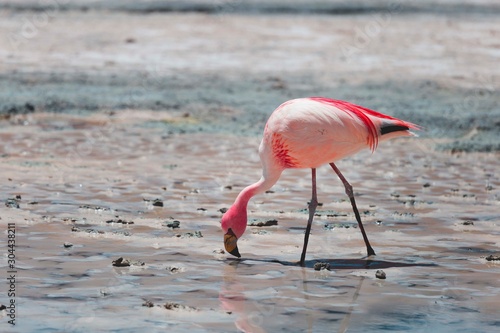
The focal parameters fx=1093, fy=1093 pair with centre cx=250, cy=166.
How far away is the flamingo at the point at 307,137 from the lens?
697 cm

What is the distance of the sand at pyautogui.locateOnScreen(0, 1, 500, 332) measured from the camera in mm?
5988

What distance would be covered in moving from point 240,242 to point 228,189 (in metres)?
2.05

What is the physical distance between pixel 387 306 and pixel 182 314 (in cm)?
114

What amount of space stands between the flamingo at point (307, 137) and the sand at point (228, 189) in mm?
355

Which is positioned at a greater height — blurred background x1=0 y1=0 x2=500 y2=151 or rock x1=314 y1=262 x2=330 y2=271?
rock x1=314 y1=262 x2=330 y2=271

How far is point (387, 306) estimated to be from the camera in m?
6.01

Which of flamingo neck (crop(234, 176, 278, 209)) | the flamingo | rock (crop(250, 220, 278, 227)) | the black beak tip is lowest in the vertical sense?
rock (crop(250, 220, 278, 227))

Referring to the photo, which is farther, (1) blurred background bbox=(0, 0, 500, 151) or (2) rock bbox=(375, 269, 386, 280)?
(1) blurred background bbox=(0, 0, 500, 151)

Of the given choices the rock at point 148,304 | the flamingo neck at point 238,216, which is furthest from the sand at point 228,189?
the flamingo neck at point 238,216

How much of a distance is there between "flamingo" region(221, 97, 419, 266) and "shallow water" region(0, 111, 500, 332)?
34 centimetres

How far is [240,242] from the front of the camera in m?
7.62

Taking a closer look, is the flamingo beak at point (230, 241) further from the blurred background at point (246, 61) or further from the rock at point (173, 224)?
the blurred background at point (246, 61)

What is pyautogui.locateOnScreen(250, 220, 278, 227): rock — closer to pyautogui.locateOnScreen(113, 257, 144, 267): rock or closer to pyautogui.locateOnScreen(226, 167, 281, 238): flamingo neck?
pyautogui.locateOnScreen(226, 167, 281, 238): flamingo neck

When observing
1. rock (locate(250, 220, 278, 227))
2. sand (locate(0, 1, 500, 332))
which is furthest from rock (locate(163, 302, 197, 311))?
rock (locate(250, 220, 278, 227))
